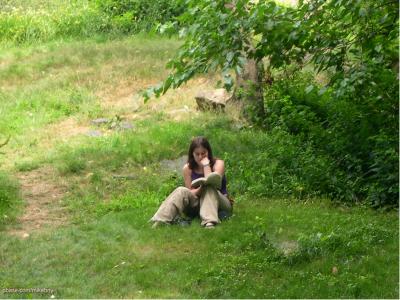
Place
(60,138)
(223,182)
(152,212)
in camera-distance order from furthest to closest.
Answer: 1. (60,138)
2. (152,212)
3. (223,182)

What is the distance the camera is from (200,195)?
8.70m

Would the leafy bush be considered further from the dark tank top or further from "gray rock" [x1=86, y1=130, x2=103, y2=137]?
"gray rock" [x1=86, y1=130, x2=103, y2=137]

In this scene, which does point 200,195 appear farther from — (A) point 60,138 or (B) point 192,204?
(A) point 60,138

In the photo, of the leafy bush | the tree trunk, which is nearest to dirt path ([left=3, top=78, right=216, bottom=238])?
the tree trunk

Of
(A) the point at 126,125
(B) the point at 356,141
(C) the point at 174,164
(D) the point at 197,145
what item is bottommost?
(C) the point at 174,164

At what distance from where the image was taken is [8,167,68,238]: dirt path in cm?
922

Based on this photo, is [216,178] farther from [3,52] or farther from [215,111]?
[3,52]

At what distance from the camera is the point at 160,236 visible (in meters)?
8.25

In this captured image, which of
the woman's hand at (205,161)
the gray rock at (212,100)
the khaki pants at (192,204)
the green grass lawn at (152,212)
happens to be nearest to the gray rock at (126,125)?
the green grass lawn at (152,212)

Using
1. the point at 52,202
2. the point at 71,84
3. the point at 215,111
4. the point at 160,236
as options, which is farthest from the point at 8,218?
the point at 71,84

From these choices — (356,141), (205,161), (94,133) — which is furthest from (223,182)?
(94,133)

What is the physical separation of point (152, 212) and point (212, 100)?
500 centimetres

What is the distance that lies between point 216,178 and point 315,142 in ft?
9.60

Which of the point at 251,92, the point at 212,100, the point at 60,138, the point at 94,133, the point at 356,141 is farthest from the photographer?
the point at 212,100
